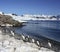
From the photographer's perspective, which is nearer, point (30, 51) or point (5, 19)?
point (30, 51)

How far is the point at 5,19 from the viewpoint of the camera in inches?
3474

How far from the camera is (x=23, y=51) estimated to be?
52.4ft

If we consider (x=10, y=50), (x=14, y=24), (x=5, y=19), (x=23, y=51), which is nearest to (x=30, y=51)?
(x=23, y=51)

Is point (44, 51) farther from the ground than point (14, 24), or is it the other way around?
point (44, 51)

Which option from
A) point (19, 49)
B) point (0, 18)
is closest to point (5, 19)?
point (0, 18)

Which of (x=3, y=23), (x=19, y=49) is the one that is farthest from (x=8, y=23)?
(x=19, y=49)

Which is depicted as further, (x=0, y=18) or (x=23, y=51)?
(x=0, y=18)

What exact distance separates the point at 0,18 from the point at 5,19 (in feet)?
7.74

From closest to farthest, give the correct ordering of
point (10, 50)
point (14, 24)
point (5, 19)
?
point (10, 50)
point (14, 24)
point (5, 19)

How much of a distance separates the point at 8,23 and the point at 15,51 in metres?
69.6

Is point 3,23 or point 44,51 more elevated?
point 44,51

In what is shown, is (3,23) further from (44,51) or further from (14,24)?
(44,51)

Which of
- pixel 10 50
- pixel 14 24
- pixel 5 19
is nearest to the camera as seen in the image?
pixel 10 50

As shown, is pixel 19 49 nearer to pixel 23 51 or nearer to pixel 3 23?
pixel 23 51
